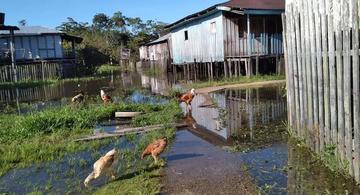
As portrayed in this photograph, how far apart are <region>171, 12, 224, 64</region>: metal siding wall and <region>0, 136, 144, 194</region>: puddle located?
17.3 m

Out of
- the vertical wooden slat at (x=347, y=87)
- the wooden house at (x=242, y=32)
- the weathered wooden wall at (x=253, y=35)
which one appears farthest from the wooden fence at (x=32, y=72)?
the vertical wooden slat at (x=347, y=87)

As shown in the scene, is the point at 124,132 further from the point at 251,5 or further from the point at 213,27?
the point at 213,27

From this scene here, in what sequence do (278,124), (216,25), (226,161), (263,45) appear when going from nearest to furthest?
(226,161) → (278,124) → (263,45) → (216,25)

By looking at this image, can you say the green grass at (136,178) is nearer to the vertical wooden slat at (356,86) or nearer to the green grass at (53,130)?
the green grass at (53,130)

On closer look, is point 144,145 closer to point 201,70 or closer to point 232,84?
point 232,84

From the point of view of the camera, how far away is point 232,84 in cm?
1958

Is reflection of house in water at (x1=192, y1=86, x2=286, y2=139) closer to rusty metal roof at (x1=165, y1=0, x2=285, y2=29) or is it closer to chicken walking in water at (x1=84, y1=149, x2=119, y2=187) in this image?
chicken walking in water at (x1=84, y1=149, x2=119, y2=187)

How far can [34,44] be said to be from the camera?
1532 inches

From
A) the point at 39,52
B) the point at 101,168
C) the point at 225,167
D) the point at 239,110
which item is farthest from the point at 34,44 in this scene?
the point at 225,167

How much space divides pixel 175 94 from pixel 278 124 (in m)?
7.09

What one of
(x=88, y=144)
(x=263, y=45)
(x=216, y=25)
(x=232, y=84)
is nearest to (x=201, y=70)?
(x=216, y=25)

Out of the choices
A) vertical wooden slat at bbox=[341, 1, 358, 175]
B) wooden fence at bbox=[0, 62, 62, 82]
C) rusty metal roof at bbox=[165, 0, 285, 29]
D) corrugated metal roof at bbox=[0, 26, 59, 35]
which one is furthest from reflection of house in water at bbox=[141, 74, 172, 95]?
corrugated metal roof at bbox=[0, 26, 59, 35]

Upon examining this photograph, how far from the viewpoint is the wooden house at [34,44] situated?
125 ft

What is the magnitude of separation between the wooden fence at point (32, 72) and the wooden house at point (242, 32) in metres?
15.6
